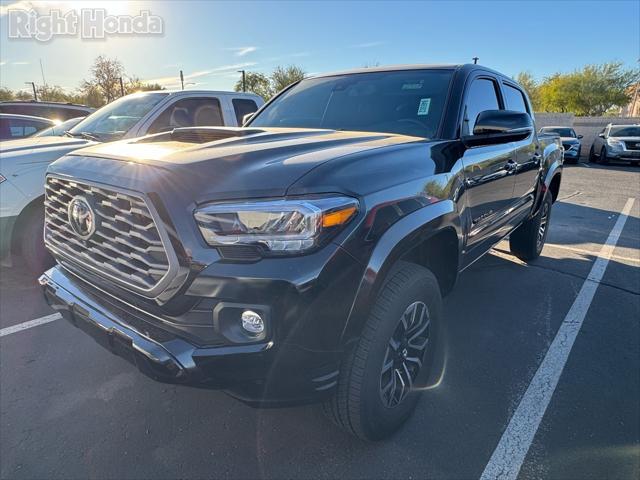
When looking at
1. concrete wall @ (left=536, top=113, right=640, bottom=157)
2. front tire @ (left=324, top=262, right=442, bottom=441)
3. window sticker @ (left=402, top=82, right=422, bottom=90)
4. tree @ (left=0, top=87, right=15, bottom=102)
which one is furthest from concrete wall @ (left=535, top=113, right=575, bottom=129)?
tree @ (left=0, top=87, right=15, bottom=102)

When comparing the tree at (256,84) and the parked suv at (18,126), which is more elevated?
the tree at (256,84)

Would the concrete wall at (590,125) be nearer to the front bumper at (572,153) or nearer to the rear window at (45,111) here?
the front bumper at (572,153)

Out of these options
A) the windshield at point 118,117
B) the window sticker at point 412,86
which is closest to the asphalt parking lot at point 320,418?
the window sticker at point 412,86

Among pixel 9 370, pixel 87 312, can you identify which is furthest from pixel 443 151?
pixel 9 370

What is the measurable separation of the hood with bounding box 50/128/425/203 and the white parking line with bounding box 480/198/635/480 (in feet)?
5.46

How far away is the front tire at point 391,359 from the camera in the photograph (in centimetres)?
180

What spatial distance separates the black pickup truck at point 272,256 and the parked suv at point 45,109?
8.53 m

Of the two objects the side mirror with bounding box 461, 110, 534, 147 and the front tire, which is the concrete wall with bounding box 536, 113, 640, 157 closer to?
the side mirror with bounding box 461, 110, 534, 147

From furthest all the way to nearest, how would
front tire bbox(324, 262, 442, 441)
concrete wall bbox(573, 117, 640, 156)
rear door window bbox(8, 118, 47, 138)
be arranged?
concrete wall bbox(573, 117, 640, 156) → rear door window bbox(8, 118, 47, 138) → front tire bbox(324, 262, 442, 441)

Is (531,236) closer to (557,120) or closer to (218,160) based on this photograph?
(218,160)

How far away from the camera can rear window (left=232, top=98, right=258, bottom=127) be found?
19.0ft

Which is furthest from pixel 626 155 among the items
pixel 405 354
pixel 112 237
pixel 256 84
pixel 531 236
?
pixel 256 84

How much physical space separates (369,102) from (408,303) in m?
1.65

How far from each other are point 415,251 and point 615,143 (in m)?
19.4
